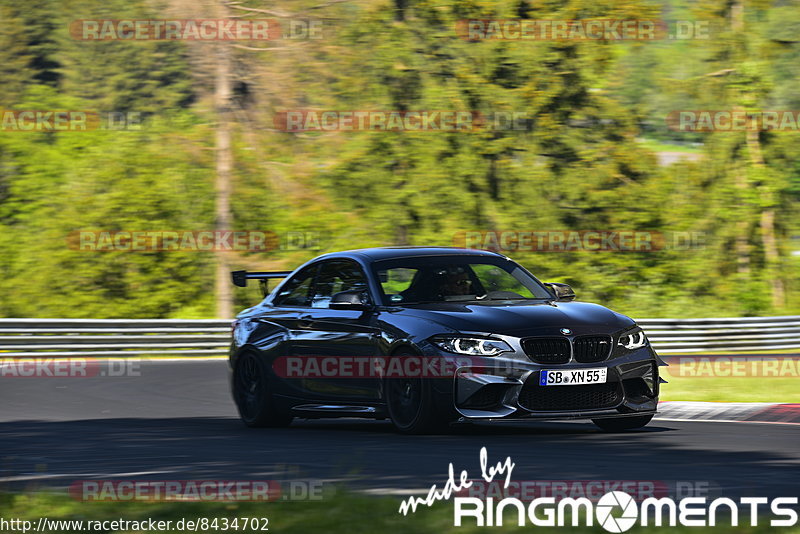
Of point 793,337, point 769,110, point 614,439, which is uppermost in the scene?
point 769,110

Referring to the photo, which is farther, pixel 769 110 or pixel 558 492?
pixel 769 110

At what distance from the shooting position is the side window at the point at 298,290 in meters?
12.0

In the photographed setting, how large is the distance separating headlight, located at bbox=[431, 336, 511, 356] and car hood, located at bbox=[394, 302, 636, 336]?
8 cm

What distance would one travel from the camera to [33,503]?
675cm

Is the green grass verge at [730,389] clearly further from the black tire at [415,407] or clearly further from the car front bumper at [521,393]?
the black tire at [415,407]

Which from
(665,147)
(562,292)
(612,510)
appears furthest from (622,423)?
(665,147)

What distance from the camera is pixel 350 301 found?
10.9 m

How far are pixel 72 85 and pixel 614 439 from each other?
4084 centimetres

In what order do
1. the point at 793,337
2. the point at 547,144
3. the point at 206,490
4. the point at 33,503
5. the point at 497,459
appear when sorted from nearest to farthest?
the point at 33,503 → the point at 206,490 → the point at 497,459 → the point at 793,337 → the point at 547,144

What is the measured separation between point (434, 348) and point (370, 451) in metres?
1.03

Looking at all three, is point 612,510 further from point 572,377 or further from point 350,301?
point 350,301

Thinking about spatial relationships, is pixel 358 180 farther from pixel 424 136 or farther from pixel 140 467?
pixel 140 467

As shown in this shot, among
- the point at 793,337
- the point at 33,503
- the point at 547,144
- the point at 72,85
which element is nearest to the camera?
the point at 33,503

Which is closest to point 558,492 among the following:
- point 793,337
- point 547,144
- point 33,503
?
point 33,503
